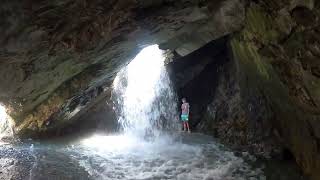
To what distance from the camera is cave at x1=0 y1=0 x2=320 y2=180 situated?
6.71 meters

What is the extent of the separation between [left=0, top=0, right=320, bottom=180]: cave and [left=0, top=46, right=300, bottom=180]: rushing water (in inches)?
1.8

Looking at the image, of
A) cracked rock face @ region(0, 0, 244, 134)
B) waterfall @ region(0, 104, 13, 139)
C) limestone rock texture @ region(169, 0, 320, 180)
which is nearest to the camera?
cracked rock face @ region(0, 0, 244, 134)

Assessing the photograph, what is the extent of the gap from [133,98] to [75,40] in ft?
37.3

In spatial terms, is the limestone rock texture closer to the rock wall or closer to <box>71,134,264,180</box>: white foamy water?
the rock wall

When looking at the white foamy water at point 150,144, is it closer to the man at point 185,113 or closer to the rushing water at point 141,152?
the rushing water at point 141,152

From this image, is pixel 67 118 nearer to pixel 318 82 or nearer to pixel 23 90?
pixel 23 90

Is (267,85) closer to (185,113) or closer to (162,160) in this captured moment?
(162,160)

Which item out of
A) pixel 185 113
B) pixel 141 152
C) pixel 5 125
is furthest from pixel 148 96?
pixel 5 125

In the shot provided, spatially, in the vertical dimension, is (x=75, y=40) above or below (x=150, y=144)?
above

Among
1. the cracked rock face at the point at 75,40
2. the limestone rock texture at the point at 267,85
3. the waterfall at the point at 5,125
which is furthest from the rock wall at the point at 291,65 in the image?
the waterfall at the point at 5,125

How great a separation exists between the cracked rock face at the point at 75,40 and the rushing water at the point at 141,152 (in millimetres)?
1591

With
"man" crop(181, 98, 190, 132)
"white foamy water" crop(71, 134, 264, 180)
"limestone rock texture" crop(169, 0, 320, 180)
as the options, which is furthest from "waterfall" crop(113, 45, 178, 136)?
"white foamy water" crop(71, 134, 264, 180)

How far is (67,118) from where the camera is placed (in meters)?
14.4

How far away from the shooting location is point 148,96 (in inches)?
757
